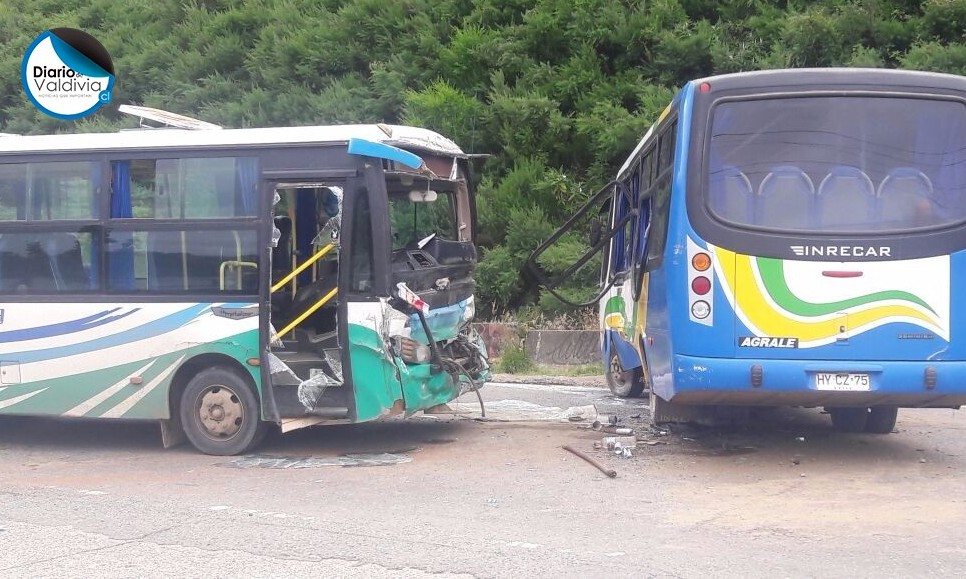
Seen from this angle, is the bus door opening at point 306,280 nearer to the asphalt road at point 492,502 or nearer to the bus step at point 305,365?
the bus step at point 305,365

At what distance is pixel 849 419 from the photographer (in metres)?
9.82

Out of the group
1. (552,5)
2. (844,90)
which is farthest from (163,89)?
(844,90)

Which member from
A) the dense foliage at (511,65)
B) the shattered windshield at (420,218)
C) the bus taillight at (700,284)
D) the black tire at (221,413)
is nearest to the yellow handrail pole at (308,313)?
the black tire at (221,413)

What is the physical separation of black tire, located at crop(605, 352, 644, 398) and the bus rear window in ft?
14.0

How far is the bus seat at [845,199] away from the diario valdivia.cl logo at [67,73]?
1772 cm

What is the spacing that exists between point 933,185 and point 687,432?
315cm

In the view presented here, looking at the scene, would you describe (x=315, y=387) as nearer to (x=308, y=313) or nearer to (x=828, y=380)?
(x=308, y=313)

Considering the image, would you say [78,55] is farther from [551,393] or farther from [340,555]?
[340,555]

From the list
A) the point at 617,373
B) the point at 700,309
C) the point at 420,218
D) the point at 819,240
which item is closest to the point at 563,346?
the point at 617,373

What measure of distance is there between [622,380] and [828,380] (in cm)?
470

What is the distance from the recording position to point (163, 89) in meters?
22.1

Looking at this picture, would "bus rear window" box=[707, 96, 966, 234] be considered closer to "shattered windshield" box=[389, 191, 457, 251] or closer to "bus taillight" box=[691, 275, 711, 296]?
"bus taillight" box=[691, 275, 711, 296]

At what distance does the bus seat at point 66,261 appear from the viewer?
9.33 m

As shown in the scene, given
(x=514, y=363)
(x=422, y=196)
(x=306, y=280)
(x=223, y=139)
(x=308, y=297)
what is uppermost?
(x=223, y=139)
